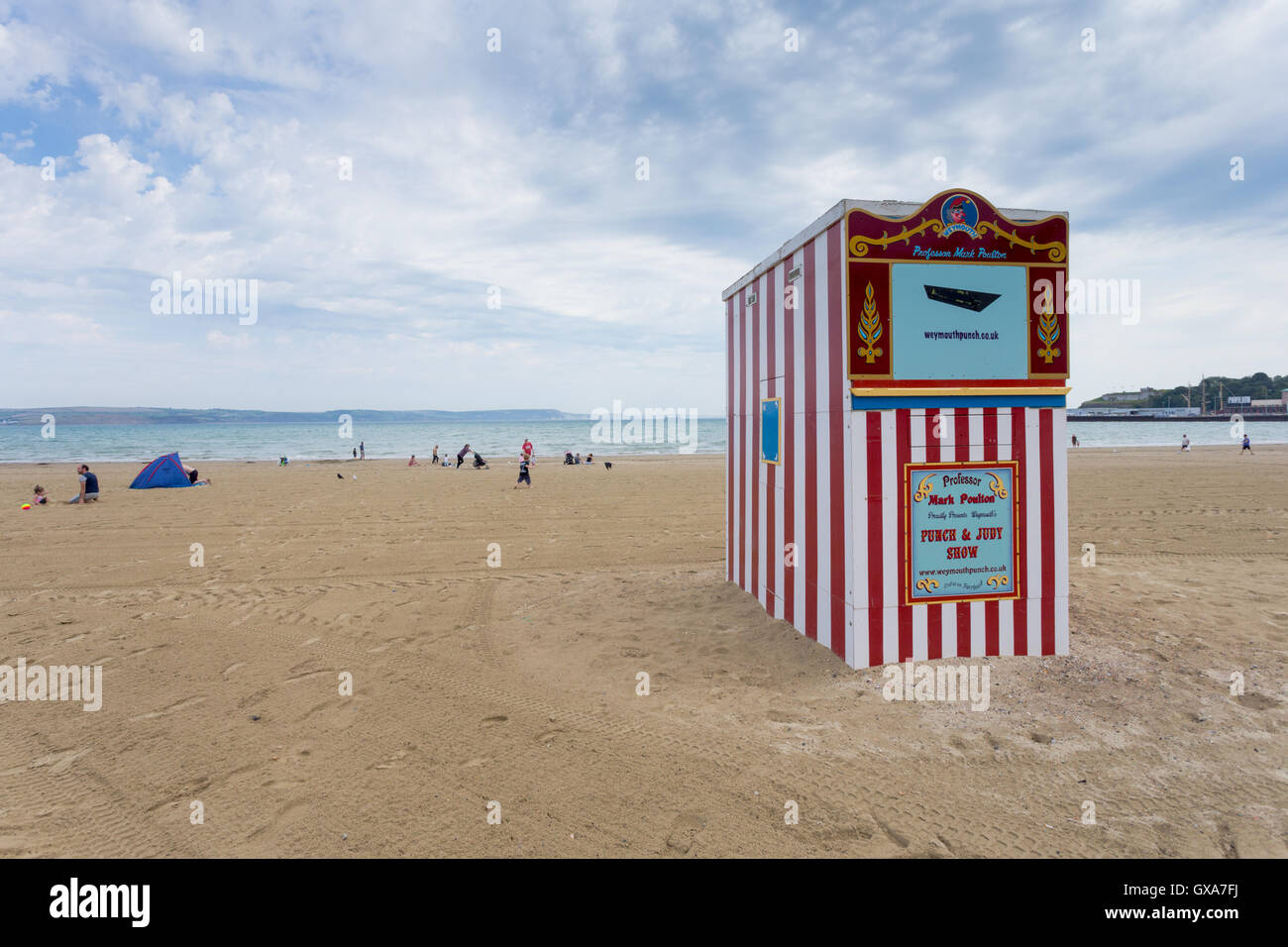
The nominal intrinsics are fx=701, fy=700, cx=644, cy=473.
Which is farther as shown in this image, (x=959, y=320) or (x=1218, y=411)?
(x=1218, y=411)

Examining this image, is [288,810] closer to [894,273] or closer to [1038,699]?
[1038,699]

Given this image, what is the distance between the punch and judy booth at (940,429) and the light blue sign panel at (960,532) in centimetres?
1

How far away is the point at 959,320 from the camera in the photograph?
6.01 m

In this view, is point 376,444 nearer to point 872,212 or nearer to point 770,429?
point 770,429

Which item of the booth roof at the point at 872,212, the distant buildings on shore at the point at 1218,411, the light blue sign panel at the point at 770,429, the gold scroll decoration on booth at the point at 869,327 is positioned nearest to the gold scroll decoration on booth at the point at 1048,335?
the booth roof at the point at 872,212

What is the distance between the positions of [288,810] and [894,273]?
579 cm

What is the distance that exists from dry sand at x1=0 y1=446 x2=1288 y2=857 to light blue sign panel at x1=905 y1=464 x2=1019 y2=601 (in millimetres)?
723

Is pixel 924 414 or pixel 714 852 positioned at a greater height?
pixel 924 414

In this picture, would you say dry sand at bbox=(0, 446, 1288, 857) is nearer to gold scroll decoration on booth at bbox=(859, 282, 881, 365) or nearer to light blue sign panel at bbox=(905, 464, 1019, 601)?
light blue sign panel at bbox=(905, 464, 1019, 601)

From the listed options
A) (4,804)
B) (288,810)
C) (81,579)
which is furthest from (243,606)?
(288,810)

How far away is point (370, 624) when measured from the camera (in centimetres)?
784

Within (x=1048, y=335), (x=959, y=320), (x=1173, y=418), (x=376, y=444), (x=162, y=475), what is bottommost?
(x=162, y=475)

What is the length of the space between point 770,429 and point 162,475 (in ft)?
76.2

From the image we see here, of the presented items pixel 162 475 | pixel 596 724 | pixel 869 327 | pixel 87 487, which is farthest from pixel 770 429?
pixel 162 475
